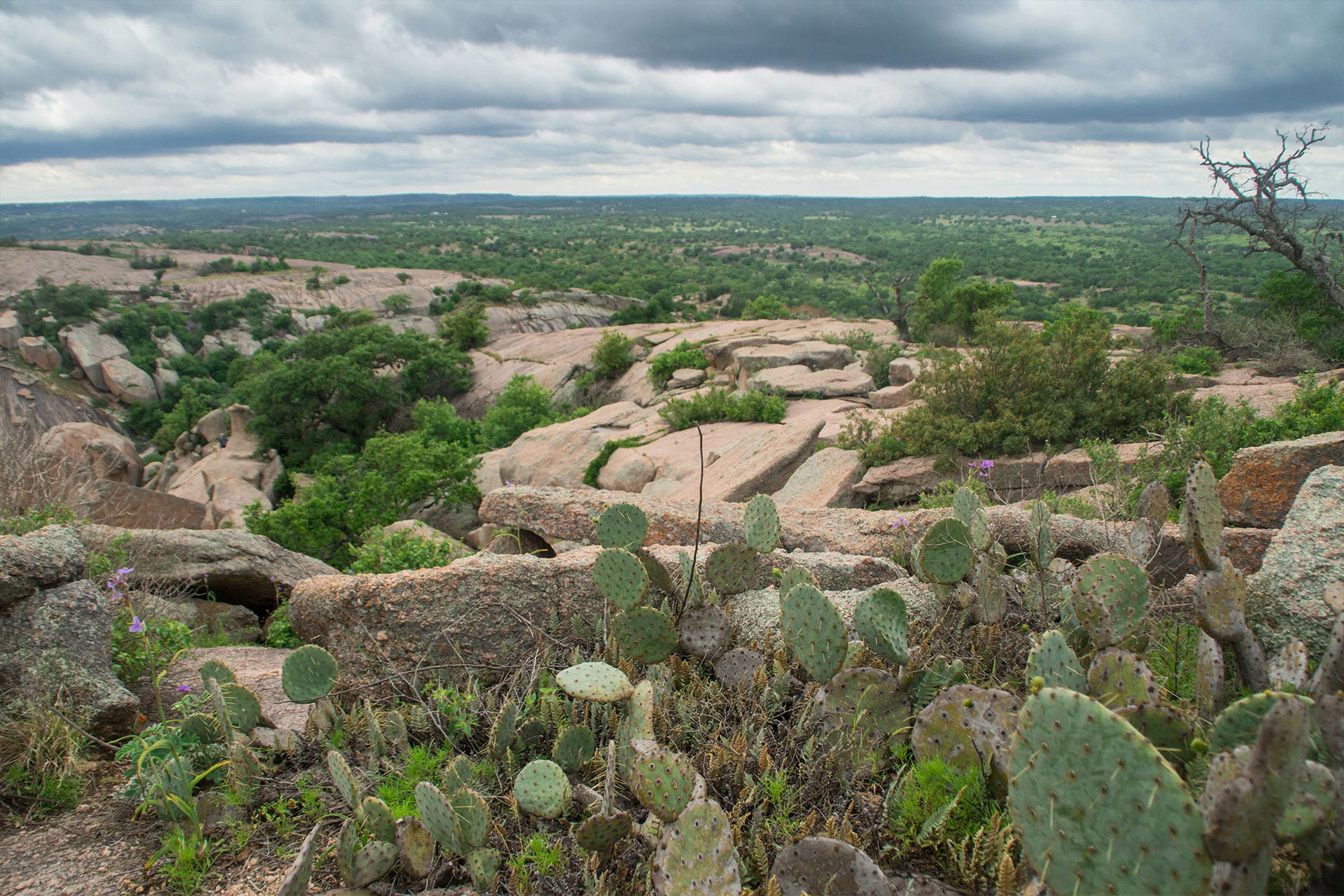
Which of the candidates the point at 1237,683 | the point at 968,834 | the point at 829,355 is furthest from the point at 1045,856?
the point at 829,355

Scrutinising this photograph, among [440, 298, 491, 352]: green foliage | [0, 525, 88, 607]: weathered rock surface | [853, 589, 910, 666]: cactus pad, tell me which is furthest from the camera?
[440, 298, 491, 352]: green foliage

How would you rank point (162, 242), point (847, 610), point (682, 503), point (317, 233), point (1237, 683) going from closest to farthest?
point (1237, 683) → point (847, 610) → point (682, 503) → point (162, 242) → point (317, 233)

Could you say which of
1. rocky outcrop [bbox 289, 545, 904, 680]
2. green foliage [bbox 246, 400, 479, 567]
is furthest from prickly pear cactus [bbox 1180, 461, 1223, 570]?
green foliage [bbox 246, 400, 479, 567]

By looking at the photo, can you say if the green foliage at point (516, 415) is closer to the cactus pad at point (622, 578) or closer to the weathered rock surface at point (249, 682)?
the weathered rock surface at point (249, 682)

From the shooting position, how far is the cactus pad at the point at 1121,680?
270 centimetres

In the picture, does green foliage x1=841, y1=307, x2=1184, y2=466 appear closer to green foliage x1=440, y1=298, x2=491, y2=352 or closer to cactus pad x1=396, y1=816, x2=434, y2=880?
cactus pad x1=396, y1=816, x2=434, y2=880

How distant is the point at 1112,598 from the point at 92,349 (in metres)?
55.7

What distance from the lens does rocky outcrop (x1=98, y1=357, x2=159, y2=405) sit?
41656 mm

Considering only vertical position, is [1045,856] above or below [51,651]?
above

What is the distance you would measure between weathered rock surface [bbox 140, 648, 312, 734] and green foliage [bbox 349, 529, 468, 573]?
7.59 feet

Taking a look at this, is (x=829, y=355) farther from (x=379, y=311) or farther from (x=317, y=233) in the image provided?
(x=317, y=233)

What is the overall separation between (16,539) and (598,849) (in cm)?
435

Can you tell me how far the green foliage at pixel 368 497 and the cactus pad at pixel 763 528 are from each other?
10783 millimetres

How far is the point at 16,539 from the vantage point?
14.6 feet
